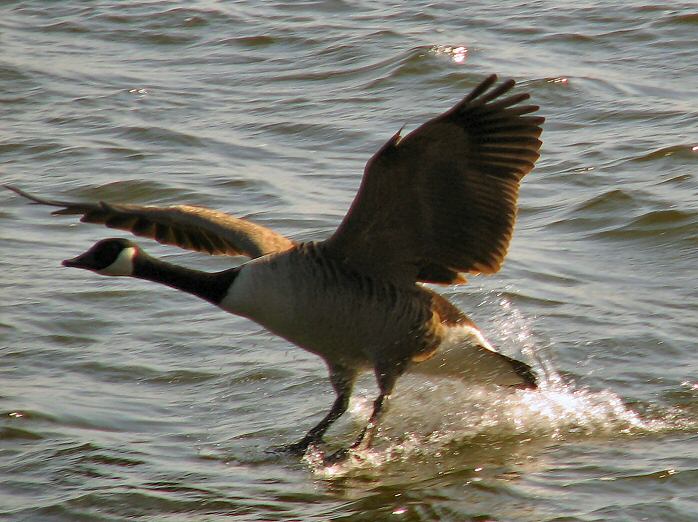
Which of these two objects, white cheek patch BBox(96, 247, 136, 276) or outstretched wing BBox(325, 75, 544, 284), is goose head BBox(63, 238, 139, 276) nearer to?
white cheek patch BBox(96, 247, 136, 276)

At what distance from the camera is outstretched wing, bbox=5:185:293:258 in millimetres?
6973

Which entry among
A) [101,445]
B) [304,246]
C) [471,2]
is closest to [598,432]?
[304,246]

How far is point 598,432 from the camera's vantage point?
6.71 metres

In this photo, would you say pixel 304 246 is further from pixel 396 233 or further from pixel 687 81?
pixel 687 81

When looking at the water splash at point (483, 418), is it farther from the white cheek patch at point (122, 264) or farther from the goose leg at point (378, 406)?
the white cheek patch at point (122, 264)

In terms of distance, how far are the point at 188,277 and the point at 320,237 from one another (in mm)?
2779

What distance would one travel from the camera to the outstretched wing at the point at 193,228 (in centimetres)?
697

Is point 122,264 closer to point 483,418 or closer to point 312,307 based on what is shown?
point 312,307

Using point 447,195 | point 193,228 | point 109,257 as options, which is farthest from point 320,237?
point 447,195

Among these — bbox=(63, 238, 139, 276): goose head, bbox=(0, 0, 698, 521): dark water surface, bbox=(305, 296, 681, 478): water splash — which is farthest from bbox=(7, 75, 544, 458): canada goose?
bbox=(0, 0, 698, 521): dark water surface

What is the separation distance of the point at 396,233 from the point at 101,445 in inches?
71.5

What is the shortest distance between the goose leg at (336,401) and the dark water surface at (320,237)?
20cm

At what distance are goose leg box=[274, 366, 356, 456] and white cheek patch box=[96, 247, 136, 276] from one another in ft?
3.77

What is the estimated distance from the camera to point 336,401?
700 cm
